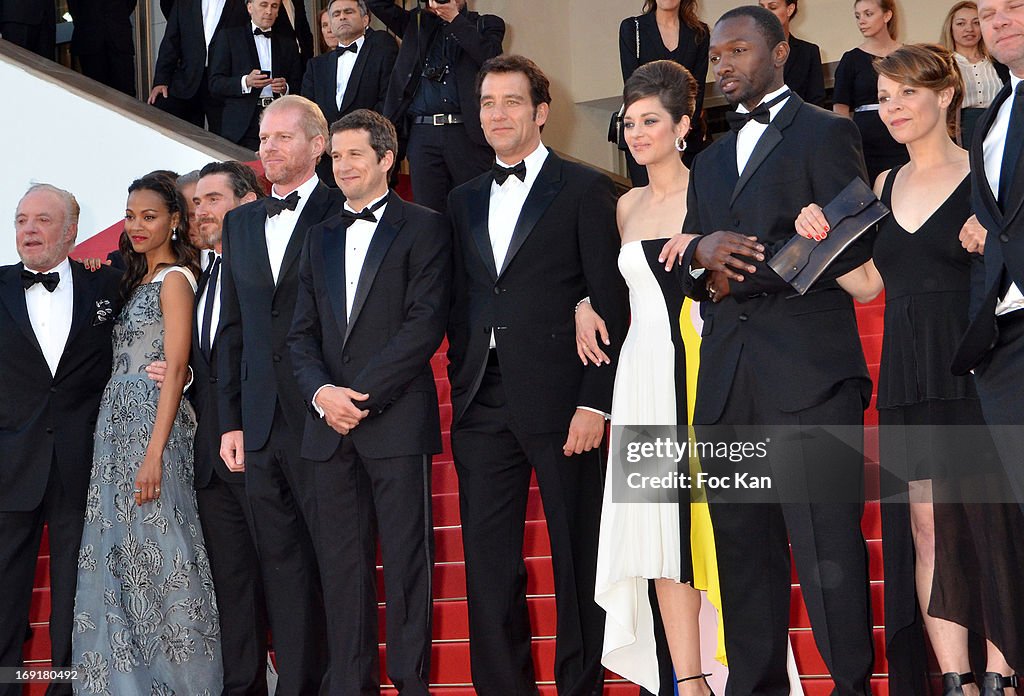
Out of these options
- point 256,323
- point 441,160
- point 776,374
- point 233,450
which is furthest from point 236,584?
point 441,160

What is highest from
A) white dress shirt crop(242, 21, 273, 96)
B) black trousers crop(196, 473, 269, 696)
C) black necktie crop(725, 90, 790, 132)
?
white dress shirt crop(242, 21, 273, 96)

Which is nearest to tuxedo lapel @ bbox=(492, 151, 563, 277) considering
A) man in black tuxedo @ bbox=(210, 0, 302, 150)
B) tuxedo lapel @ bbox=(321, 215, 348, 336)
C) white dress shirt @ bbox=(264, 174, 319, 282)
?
tuxedo lapel @ bbox=(321, 215, 348, 336)

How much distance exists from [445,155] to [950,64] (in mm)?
3078

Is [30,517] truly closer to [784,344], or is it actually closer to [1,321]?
[1,321]

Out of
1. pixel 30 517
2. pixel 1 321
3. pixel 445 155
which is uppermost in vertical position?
pixel 445 155

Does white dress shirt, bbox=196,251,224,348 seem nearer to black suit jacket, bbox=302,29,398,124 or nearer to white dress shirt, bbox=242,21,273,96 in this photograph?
black suit jacket, bbox=302,29,398,124

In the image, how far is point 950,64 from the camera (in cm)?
414

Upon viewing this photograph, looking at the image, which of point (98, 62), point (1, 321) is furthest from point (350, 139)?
point (98, 62)

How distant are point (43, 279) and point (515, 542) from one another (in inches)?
86.2

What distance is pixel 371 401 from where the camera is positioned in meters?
4.32

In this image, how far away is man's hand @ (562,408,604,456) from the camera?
4.25 meters

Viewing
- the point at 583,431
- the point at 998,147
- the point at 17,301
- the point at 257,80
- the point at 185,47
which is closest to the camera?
the point at 998,147

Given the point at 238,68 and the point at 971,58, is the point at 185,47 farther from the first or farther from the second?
the point at 971,58

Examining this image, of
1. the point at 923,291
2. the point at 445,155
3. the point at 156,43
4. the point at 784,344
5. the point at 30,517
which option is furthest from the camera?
the point at 156,43
